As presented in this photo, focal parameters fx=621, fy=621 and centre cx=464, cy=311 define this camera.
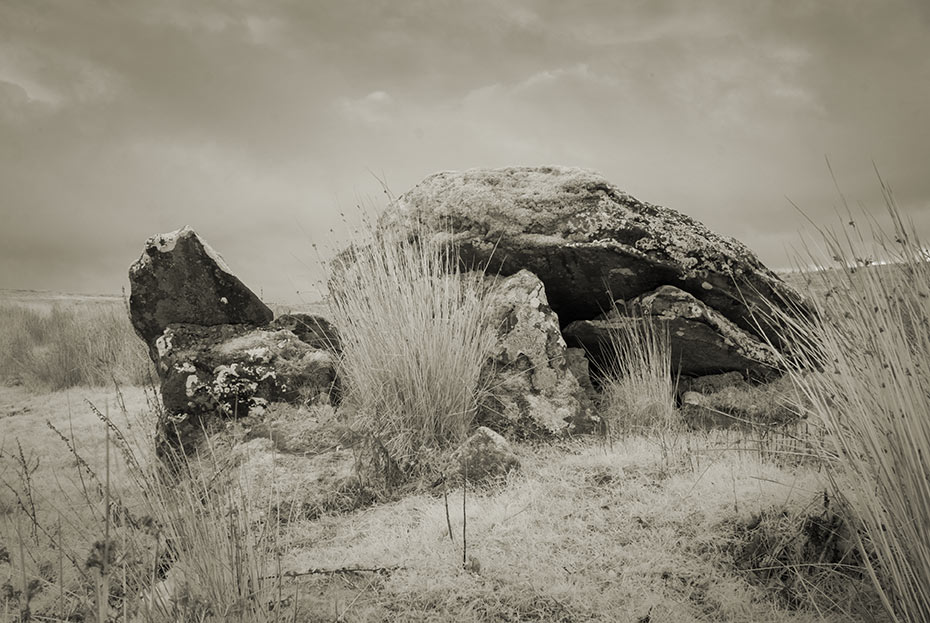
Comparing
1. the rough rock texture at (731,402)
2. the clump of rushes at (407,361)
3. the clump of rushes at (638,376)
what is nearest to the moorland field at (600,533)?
the clump of rushes at (407,361)

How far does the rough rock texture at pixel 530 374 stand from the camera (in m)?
4.53

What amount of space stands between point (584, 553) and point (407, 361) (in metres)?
1.79

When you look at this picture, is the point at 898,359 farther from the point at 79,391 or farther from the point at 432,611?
the point at 79,391

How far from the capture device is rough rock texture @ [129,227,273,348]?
473cm

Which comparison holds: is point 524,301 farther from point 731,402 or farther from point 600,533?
point 600,533

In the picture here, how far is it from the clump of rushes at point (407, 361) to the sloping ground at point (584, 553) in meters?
0.57

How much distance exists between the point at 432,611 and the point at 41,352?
9.89 m

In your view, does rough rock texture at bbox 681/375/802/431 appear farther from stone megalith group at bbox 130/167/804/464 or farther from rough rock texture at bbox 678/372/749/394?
stone megalith group at bbox 130/167/804/464

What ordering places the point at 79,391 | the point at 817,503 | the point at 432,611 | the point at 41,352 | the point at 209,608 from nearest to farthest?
the point at 209,608
the point at 432,611
the point at 817,503
the point at 79,391
the point at 41,352

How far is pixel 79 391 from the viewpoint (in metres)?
7.71

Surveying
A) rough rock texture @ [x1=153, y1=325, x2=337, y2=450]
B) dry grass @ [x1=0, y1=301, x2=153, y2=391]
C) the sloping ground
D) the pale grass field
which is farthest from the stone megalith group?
dry grass @ [x1=0, y1=301, x2=153, y2=391]

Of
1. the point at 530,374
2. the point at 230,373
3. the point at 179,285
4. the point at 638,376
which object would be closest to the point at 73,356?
the point at 179,285

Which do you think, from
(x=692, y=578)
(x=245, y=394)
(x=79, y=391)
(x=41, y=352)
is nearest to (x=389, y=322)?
(x=245, y=394)

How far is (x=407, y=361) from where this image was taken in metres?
4.10
